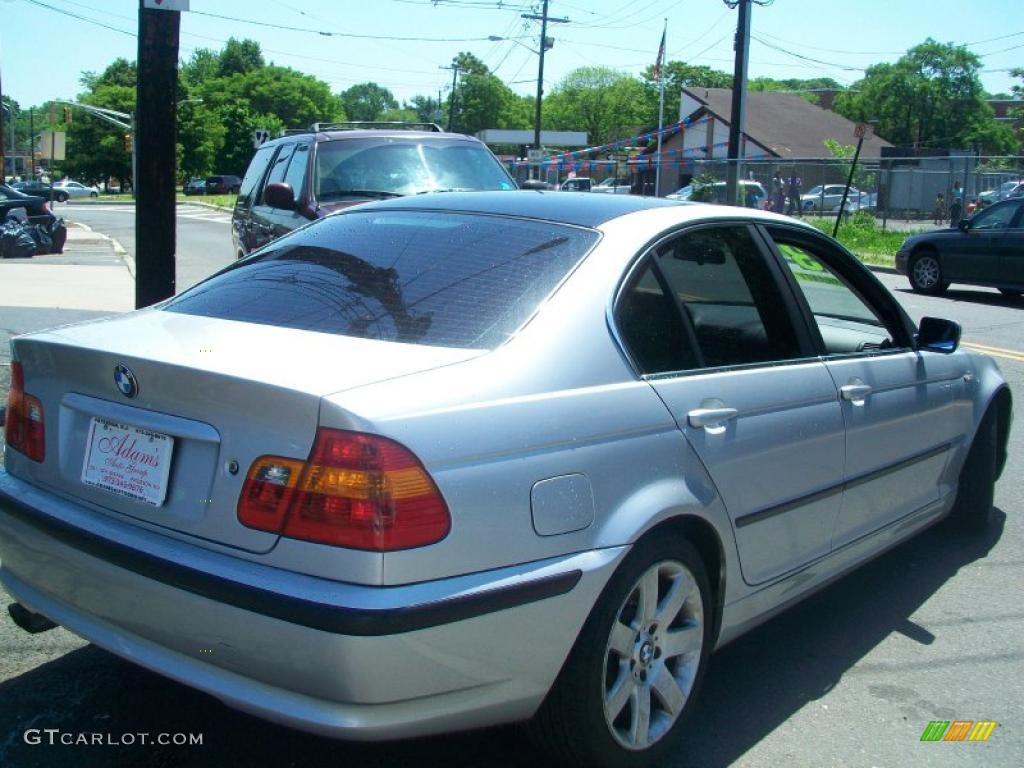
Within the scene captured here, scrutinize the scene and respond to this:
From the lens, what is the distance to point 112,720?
3.15 meters

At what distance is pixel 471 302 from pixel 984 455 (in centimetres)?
315

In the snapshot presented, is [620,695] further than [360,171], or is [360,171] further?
[360,171]

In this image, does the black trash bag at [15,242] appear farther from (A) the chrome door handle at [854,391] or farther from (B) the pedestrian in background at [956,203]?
(B) the pedestrian in background at [956,203]

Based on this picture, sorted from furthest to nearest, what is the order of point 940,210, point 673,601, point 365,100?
point 365,100, point 940,210, point 673,601

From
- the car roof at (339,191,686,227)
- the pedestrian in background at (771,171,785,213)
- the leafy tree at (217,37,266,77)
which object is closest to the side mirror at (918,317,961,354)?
the car roof at (339,191,686,227)

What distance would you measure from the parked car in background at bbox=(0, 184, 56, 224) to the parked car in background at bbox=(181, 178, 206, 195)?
55.3m

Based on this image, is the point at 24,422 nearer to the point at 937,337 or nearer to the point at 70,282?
the point at 937,337

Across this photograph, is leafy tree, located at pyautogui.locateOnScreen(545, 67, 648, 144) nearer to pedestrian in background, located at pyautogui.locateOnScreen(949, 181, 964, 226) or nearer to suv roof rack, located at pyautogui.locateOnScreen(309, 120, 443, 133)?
pedestrian in background, located at pyautogui.locateOnScreen(949, 181, 964, 226)

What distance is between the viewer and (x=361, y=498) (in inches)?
93.4

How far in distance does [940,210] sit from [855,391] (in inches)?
1187

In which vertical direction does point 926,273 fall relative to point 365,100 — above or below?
below

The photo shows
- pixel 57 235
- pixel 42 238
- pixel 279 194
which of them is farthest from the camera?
pixel 57 235

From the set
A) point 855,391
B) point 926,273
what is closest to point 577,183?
point 926,273

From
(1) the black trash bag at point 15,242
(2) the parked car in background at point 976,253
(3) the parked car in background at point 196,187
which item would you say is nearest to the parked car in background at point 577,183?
(1) the black trash bag at point 15,242
